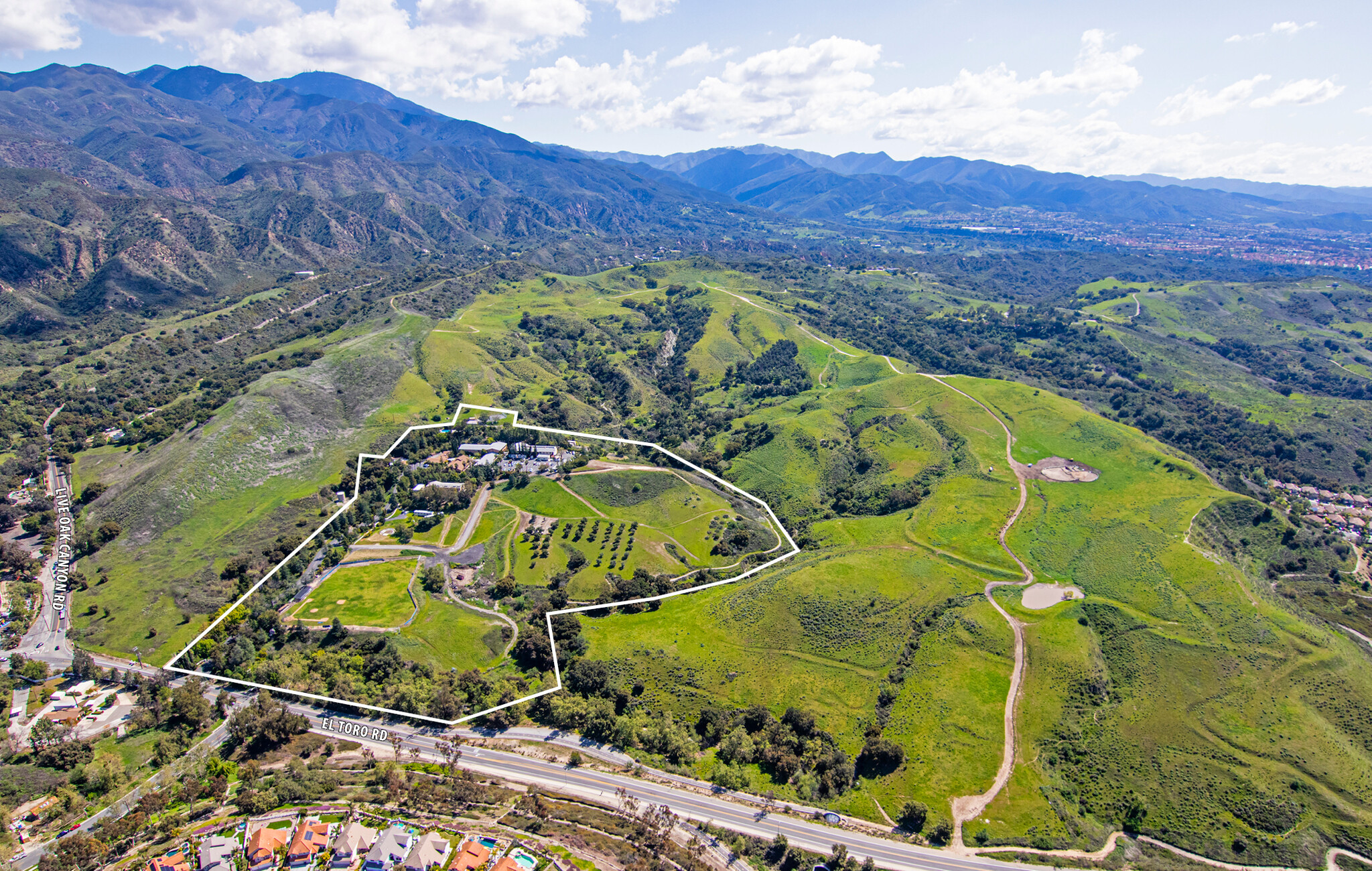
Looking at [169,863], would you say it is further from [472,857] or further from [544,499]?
[544,499]

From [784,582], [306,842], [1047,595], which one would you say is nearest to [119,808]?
[306,842]

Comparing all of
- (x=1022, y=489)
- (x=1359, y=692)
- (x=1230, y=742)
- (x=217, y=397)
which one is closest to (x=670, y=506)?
(x=1022, y=489)

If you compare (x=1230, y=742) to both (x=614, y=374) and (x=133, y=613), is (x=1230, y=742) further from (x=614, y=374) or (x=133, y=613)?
(x=614, y=374)

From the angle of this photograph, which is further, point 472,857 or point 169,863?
point 472,857

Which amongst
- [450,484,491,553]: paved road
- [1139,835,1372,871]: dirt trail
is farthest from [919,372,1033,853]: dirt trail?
[450,484,491,553]: paved road

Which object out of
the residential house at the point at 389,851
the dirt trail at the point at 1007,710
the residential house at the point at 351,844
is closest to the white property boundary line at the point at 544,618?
the residential house at the point at 351,844
